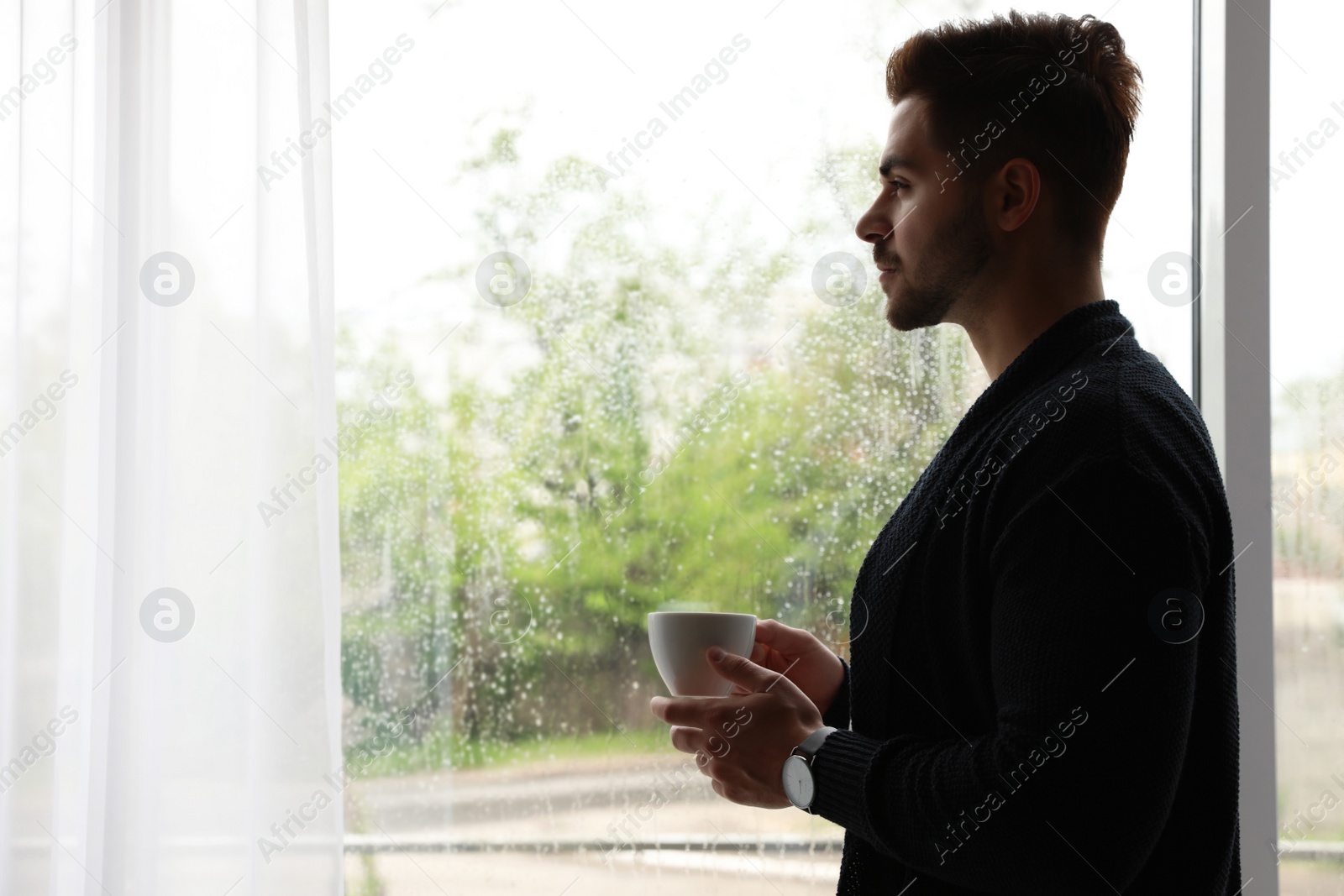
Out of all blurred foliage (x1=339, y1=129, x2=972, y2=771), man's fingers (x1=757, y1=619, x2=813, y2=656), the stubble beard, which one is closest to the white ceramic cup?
man's fingers (x1=757, y1=619, x2=813, y2=656)

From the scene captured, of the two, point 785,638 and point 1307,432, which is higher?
point 1307,432

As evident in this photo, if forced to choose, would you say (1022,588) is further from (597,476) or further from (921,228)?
(597,476)

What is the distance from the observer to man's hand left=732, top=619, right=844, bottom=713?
113 cm

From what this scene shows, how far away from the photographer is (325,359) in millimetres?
1296

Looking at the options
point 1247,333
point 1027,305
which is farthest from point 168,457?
point 1247,333

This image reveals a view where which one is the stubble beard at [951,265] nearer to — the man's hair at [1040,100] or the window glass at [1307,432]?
the man's hair at [1040,100]

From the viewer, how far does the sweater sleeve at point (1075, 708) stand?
0.69m

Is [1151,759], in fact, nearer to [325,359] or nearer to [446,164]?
[325,359]

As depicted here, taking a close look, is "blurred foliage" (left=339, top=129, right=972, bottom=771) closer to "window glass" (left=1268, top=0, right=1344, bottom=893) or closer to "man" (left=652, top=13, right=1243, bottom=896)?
"man" (left=652, top=13, right=1243, bottom=896)

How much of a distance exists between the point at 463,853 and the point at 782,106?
1169mm

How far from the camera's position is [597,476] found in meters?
1.46

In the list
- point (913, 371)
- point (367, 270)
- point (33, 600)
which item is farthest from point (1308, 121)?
point (33, 600)

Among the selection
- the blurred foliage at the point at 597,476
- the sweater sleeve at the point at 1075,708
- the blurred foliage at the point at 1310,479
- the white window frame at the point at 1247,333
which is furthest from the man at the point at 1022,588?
the blurred foliage at the point at 1310,479

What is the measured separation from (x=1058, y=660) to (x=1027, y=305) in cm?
42
